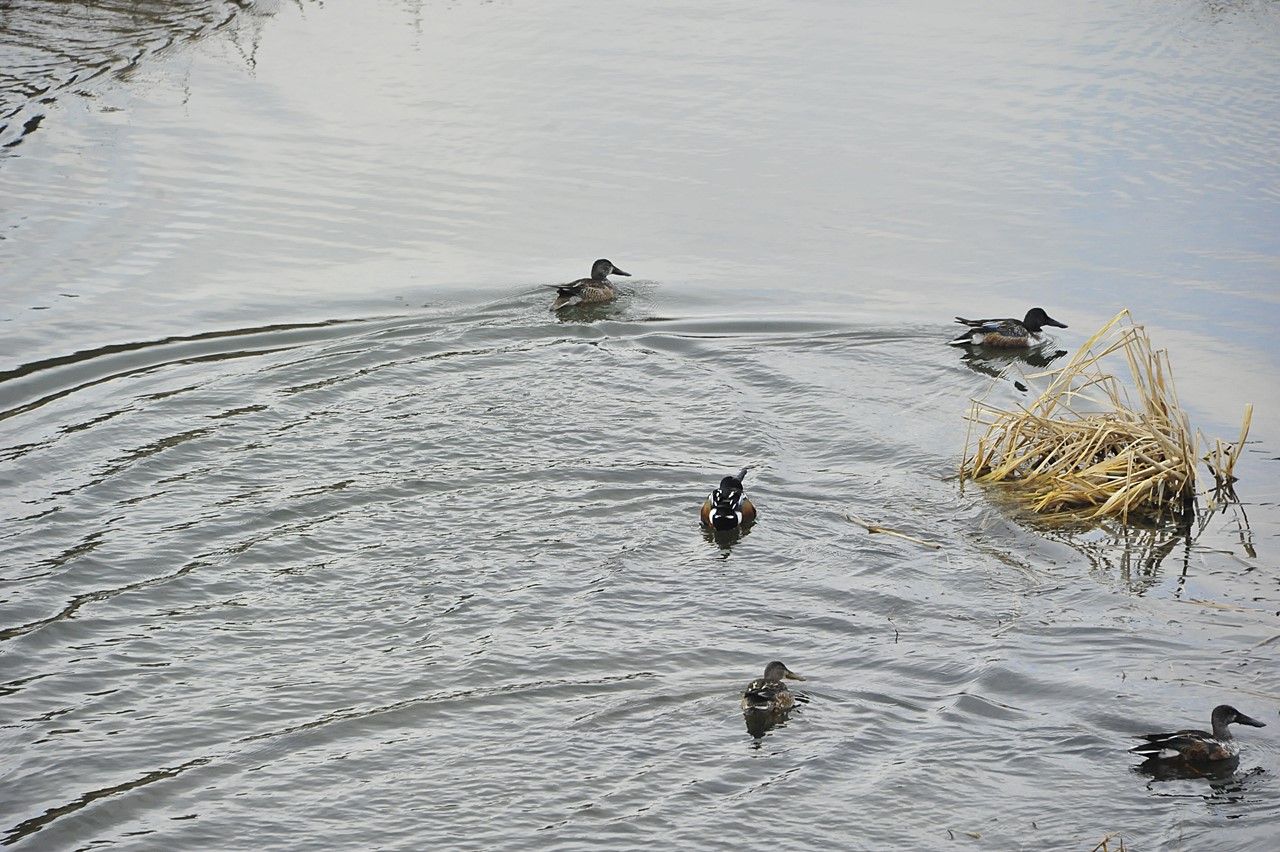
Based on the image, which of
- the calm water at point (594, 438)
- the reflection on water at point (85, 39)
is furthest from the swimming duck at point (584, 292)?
the reflection on water at point (85, 39)

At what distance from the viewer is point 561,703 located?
7648 mm

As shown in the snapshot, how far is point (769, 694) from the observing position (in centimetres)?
745

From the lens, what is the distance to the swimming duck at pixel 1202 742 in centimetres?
706

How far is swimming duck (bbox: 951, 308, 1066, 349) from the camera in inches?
511

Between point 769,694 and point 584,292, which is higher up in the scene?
point 584,292

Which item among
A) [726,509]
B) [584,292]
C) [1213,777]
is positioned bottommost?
[1213,777]

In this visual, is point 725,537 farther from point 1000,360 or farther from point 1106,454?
point 1000,360

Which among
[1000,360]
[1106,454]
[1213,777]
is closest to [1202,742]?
[1213,777]

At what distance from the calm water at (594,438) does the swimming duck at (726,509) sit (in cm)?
17

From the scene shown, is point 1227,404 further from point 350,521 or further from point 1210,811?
point 350,521

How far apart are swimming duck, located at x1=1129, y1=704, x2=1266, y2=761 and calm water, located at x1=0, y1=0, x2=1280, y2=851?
0.16 metres

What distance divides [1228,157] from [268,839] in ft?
48.4

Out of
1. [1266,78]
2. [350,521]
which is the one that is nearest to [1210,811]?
[350,521]

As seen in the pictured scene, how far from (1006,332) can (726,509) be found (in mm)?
4667
